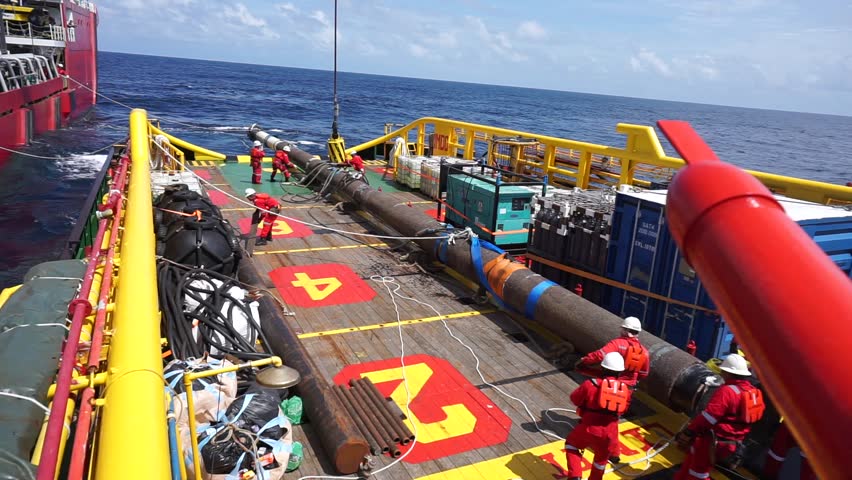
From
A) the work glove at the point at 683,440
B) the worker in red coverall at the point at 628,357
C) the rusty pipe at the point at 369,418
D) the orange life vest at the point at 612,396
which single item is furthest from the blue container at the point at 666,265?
the rusty pipe at the point at 369,418

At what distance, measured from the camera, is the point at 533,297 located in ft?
29.3

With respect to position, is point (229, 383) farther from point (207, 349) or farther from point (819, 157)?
point (819, 157)

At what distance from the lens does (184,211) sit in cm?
1022

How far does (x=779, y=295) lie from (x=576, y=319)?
302 inches

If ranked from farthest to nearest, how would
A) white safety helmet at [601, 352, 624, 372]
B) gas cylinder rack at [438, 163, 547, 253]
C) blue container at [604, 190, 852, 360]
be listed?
gas cylinder rack at [438, 163, 547, 253] < blue container at [604, 190, 852, 360] < white safety helmet at [601, 352, 624, 372]

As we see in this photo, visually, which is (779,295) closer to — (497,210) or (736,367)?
(736,367)

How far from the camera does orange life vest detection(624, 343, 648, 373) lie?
5848mm

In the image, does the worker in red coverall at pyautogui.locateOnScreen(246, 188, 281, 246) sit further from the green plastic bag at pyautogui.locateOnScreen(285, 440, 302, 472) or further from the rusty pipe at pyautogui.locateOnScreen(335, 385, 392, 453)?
the green plastic bag at pyautogui.locateOnScreen(285, 440, 302, 472)

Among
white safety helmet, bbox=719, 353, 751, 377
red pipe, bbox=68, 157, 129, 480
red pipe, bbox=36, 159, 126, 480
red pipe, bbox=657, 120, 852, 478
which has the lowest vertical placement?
white safety helmet, bbox=719, 353, 751, 377

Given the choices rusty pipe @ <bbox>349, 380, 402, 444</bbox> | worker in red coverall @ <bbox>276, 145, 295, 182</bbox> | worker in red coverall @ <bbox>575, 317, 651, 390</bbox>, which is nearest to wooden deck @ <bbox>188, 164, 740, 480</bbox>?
rusty pipe @ <bbox>349, 380, 402, 444</bbox>

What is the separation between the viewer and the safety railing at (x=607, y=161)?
1045cm

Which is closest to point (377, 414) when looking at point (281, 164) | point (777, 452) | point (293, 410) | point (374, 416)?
point (374, 416)

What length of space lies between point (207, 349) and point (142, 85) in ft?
338

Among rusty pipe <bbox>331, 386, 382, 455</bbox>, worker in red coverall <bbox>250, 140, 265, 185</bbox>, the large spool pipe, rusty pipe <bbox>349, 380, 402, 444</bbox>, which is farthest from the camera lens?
worker in red coverall <bbox>250, 140, 265, 185</bbox>
